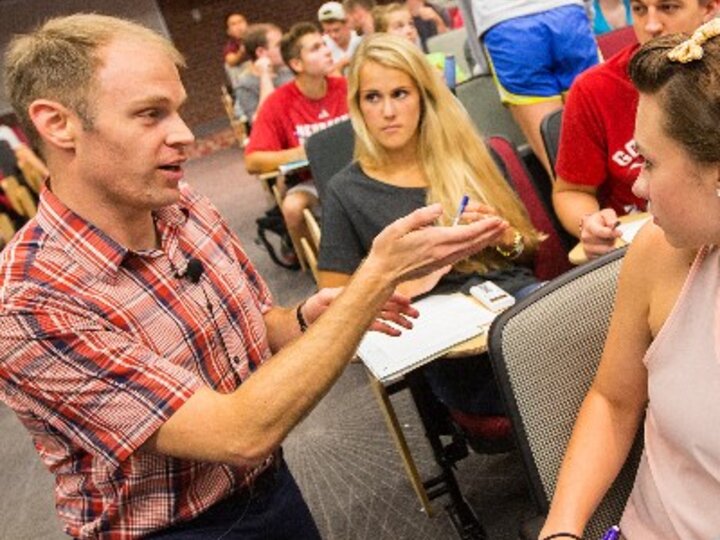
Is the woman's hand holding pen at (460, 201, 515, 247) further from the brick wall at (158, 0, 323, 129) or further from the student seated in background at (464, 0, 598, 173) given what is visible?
the brick wall at (158, 0, 323, 129)

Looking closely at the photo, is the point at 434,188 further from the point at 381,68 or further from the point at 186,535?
the point at 186,535

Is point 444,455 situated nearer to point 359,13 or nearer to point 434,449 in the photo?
point 434,449

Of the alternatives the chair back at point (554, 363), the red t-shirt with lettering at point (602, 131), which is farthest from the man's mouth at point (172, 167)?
the red t-shirt with lettering at point (602, 131)

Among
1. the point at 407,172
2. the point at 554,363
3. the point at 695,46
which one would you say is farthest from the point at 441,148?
the point at 695,46

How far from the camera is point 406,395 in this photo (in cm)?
282

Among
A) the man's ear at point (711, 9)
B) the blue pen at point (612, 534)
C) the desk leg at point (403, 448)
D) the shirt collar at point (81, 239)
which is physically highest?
the shirt collar at point (81, 239)

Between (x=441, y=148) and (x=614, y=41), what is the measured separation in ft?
5.28

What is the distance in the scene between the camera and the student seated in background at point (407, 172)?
1987 mm

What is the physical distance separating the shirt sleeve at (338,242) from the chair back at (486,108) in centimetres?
120

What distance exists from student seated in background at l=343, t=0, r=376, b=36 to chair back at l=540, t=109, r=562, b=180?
3.38m

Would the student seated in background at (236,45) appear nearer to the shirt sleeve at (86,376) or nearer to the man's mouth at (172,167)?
the man's mouth at (172,167)

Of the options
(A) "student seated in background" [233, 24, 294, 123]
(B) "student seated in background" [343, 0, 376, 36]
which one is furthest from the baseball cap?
(A) "student seated in background" [233, 24, 294, 123]

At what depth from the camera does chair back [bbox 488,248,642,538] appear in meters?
1.09

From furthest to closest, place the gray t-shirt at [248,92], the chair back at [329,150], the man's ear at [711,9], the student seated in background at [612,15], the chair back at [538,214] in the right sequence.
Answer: the gray t-shirt at [248,92], the student seated in background at [612,15], the chair back at [329,150], the chair back at [538,214], the man's ear at [711,9]
